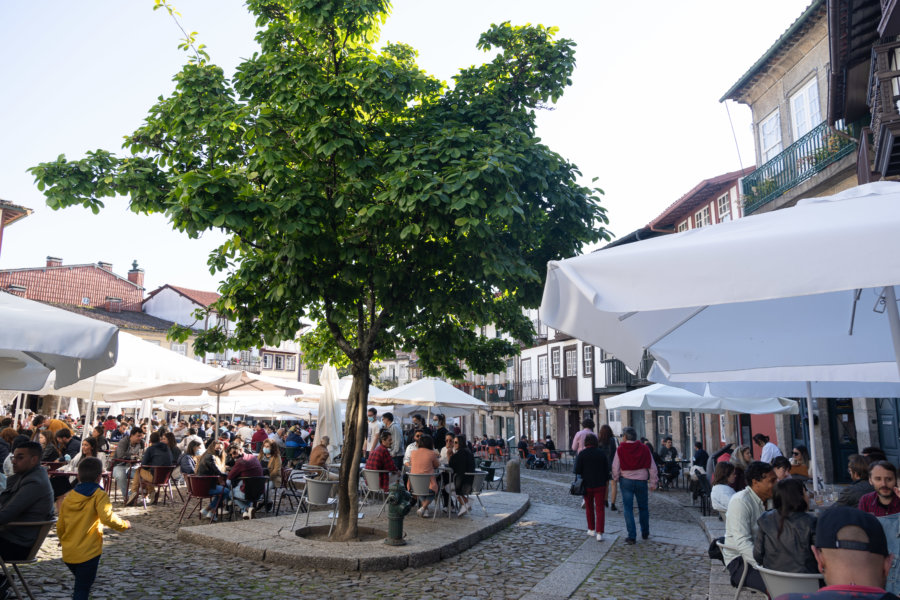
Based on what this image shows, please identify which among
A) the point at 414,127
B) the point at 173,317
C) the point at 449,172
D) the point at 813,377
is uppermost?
the point at 173,317

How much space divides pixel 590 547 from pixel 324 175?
657 centimetres

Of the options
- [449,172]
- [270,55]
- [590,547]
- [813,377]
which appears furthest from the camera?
[590,547]

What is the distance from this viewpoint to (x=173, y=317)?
57812mm

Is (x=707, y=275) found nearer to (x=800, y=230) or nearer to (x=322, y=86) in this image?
(x=800, y=230)

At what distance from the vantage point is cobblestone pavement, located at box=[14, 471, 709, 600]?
7.02 metres

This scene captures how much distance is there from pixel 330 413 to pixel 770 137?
15.9m

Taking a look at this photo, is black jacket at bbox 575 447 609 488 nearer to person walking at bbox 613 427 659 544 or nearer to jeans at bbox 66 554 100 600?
person walking at bbox 613 427 659 544

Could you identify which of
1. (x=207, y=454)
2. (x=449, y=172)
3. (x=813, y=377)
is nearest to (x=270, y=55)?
(x=449, y=172)

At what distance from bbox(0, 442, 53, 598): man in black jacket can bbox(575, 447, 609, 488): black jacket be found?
737 cm

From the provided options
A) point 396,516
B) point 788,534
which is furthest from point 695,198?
point 788,534

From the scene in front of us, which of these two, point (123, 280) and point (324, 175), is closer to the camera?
point (324, 175)

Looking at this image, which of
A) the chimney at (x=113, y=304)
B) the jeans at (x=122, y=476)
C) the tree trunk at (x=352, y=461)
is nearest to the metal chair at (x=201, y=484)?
the tree trunk at (x=352, y=461)

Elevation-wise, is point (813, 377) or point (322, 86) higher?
point (322, 86)

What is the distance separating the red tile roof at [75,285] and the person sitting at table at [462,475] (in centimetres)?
4438
